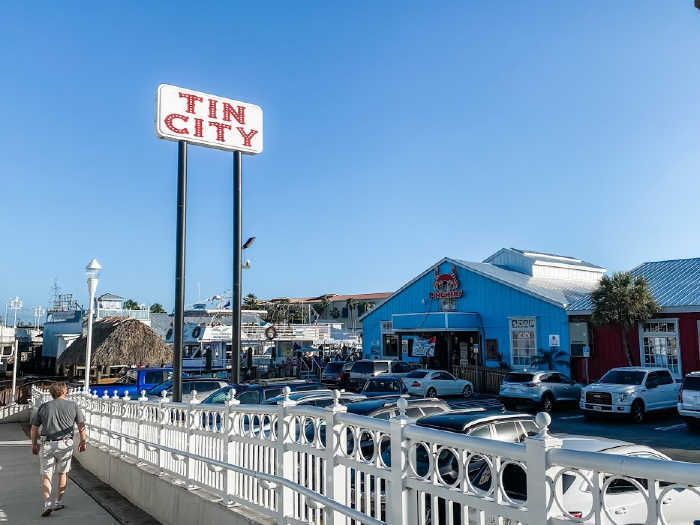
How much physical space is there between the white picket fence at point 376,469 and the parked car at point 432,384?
1536 centimetres

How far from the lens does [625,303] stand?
2409 cm

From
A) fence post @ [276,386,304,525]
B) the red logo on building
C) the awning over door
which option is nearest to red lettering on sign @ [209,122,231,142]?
fence post @ [276,386,304,525]

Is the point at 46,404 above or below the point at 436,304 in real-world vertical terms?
below

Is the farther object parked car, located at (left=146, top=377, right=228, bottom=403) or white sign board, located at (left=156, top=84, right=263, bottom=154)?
parked car, located at (left=146, top=377, right=228, bottom=403)

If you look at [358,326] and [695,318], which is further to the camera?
[358,326]

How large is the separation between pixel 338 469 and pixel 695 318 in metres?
23.3

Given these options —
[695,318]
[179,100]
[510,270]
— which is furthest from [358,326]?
[179,100]

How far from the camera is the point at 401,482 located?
3.95m

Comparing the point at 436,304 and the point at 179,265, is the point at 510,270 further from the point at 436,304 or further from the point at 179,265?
the point at 179,265

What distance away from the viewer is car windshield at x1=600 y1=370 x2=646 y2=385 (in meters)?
18.7

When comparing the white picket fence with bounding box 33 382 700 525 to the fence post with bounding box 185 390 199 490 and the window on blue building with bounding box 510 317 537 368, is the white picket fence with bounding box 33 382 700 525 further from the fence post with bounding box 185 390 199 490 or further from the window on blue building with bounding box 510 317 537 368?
the window on blue building with bounding box 510 317 537 368

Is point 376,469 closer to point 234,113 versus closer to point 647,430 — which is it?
point 234,113

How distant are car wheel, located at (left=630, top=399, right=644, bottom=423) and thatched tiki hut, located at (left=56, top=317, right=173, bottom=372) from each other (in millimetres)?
20504

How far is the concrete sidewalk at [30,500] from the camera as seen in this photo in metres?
8.42
